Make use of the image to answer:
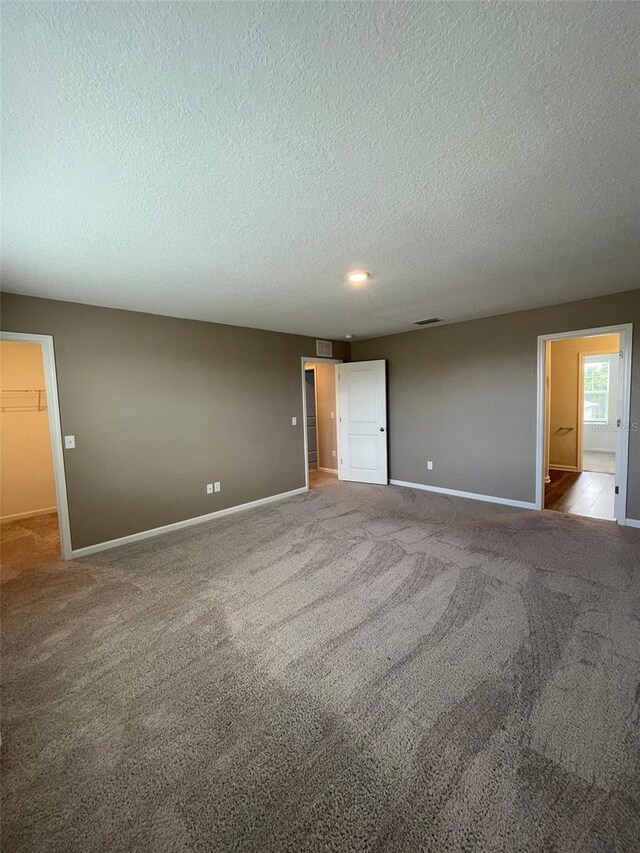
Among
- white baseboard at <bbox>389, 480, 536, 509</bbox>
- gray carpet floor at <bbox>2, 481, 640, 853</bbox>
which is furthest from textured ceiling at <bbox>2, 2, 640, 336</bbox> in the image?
white baseboard at <bbox>389, 480, 536, 509</bbox>

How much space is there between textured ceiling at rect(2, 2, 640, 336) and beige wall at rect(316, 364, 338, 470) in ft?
13.9

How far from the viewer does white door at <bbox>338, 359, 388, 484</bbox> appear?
18.8ft

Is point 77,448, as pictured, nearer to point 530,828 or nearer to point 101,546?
point 101,546

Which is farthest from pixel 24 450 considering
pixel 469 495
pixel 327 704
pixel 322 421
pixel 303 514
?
pixel 469 495

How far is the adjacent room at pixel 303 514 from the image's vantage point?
1082 mm

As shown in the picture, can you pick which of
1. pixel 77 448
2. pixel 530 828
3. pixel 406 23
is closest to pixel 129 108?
pixel 406 23

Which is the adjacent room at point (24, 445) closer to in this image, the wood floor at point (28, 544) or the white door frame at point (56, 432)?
the wood floor at point (28, 544)

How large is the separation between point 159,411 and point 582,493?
5878 mm

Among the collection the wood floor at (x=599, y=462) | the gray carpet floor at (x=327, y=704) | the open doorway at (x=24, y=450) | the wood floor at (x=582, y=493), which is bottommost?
the gray carpet floor at (x=327, y=704)

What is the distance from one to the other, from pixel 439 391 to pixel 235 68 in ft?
15.3

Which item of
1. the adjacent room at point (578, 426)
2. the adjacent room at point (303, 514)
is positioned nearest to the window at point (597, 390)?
the adjacent room at point (578, 426)

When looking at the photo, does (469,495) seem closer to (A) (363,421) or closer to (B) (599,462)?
(A) (363,421)

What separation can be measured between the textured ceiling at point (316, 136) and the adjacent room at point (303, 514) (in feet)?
0.04

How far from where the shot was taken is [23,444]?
4684 millimetres
